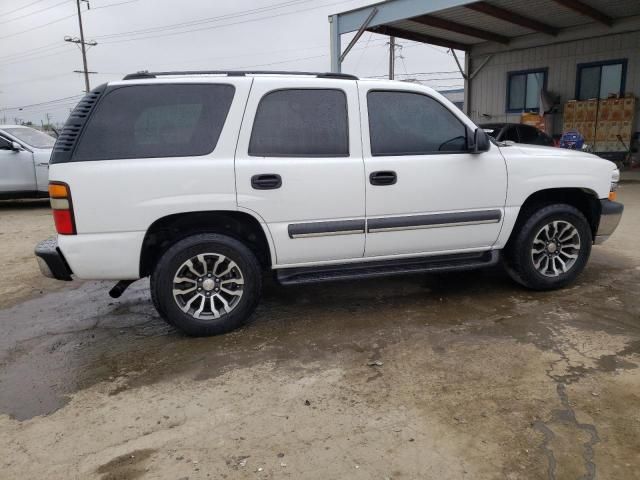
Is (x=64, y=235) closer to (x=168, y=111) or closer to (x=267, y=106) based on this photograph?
(x=168, y=111)

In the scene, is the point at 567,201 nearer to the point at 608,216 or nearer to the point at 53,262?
the point at 608,216

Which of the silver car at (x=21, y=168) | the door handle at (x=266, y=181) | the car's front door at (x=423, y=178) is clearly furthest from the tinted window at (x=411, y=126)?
the silver car at (x=21, y=168)

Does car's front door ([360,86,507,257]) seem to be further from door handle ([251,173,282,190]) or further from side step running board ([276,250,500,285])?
door handle ([251,173,282,190])

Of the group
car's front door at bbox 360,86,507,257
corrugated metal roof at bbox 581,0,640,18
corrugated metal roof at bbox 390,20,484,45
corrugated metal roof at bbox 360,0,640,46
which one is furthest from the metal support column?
car's front door at bbox 360,86,507,257

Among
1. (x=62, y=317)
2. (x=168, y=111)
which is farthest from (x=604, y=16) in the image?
(x=62, y=317)

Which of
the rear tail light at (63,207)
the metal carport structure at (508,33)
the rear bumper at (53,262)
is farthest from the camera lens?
the metal carport structure at (508,33)

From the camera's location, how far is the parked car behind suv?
10305 millimetres

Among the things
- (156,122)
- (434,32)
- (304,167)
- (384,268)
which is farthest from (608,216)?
(434,32)

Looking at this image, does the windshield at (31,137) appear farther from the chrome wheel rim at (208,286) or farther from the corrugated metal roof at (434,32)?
the corrugated metal roof at (434,32)

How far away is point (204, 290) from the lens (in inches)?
156

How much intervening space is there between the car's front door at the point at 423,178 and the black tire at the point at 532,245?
353 millimetres

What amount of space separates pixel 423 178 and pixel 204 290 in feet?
6.29

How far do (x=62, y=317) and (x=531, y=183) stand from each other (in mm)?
4255

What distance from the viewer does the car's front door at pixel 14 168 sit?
9.94m
